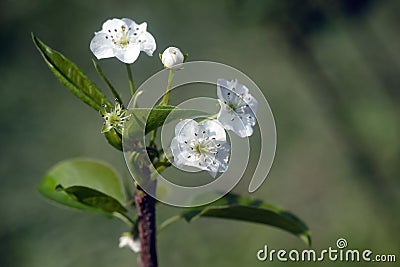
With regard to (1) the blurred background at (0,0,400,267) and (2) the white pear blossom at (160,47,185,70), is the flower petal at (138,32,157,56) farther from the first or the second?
(1) the blurred background at (0,0,400,267)

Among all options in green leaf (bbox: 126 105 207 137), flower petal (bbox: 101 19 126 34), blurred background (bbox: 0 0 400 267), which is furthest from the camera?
blurred background (bbox: 0 0 400 267)

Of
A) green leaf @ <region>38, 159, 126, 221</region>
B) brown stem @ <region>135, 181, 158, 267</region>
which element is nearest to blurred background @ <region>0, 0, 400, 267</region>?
green leaf @ <region>38, 159, 126, 221</region>

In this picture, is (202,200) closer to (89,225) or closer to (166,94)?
(166,94)

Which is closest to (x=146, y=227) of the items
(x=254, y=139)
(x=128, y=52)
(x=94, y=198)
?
(x=94, y=198)

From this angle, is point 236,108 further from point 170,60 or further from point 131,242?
point 131,242

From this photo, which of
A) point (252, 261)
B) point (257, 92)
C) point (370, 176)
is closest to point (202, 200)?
point (257, 92)

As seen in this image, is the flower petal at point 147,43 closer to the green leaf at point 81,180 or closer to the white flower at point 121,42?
the white flower at point 121,42

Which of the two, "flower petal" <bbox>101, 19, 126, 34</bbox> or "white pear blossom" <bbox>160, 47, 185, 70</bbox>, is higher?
"flower petal" <bbox>101, 19, 126, 34</bbox>

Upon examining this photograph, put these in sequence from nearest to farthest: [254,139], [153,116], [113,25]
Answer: [153,116] < [113,25] < [254,139]
